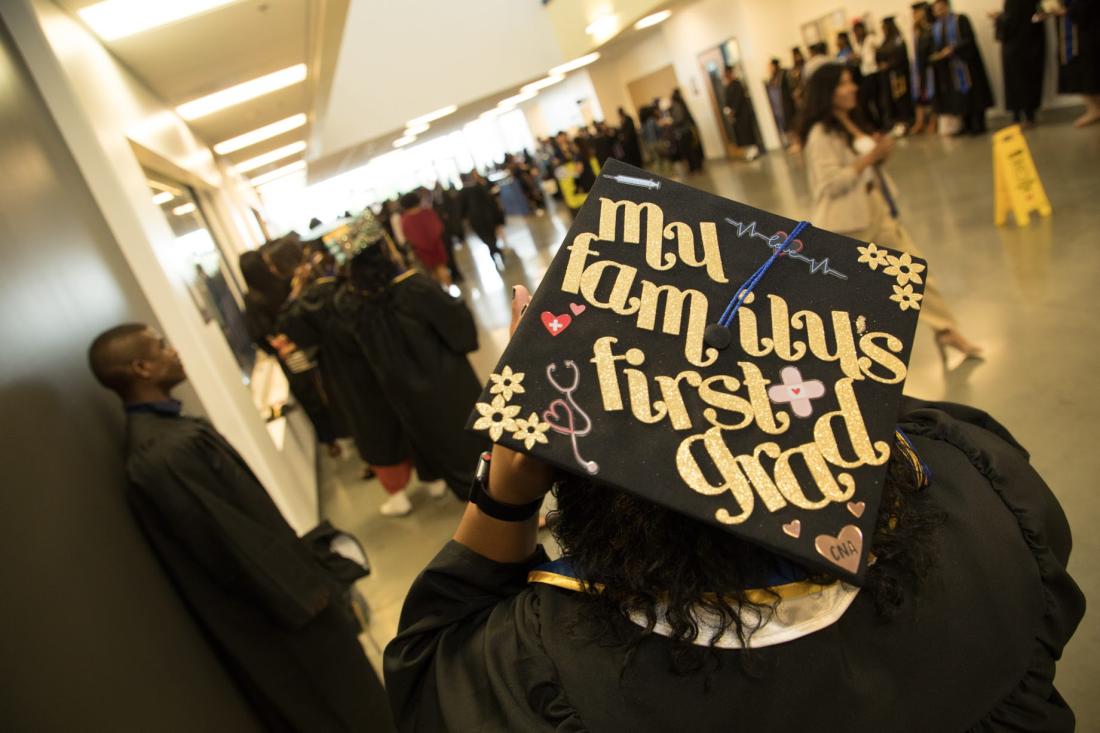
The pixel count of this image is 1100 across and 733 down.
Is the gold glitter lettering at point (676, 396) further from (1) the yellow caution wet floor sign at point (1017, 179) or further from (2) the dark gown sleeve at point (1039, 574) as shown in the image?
(1) the yellow caution wet floor sign at point (1017, 179)

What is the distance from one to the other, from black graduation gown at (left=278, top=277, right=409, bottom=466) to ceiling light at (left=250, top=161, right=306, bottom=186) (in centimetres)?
1505

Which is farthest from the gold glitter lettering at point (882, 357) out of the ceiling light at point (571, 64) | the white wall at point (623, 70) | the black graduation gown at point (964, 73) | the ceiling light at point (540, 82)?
the white wall at point (623, 70)

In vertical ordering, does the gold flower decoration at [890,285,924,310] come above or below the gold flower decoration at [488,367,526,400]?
below

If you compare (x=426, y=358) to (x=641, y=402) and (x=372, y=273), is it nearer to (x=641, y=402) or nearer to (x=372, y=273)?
(x=372, y=273)

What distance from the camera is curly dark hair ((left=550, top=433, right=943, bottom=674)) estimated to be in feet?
2.58

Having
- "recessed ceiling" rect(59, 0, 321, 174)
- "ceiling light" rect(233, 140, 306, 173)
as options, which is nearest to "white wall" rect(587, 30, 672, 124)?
"ceiling light" rect(233, 140, 306, 173)

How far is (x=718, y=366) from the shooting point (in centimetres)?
89

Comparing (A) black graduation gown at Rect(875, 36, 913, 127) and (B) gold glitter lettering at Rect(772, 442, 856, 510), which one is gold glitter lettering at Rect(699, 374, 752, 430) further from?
(A) black graduation gown at Rect(875, 36, 913, 127)

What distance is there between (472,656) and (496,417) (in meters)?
0.34

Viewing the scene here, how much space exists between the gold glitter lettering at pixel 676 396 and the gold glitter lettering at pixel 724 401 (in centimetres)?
2

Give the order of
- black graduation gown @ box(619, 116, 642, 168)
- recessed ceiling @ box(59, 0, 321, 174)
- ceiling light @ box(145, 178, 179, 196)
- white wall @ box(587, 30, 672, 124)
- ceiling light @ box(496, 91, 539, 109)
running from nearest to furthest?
recessed ceiling @ box(59, 0, 321, 174)
ceiling light @ box(145, 178, 179, 196)
black graduation gown @ box(619, 116, 642, 168)
white wall @ box(587, 30, 672, 124)
ceiling light @ box(496, 91, 539, 109)

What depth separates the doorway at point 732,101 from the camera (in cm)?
1384

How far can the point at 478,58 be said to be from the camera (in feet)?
43.0

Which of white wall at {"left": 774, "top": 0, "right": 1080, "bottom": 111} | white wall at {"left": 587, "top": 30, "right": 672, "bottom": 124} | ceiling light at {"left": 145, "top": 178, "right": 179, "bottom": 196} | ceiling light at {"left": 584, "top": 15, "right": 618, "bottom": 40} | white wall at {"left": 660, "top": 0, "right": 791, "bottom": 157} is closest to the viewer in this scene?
ceiling light at {"left": 145, "top": 178, "right": 179, "bottom": 196}
